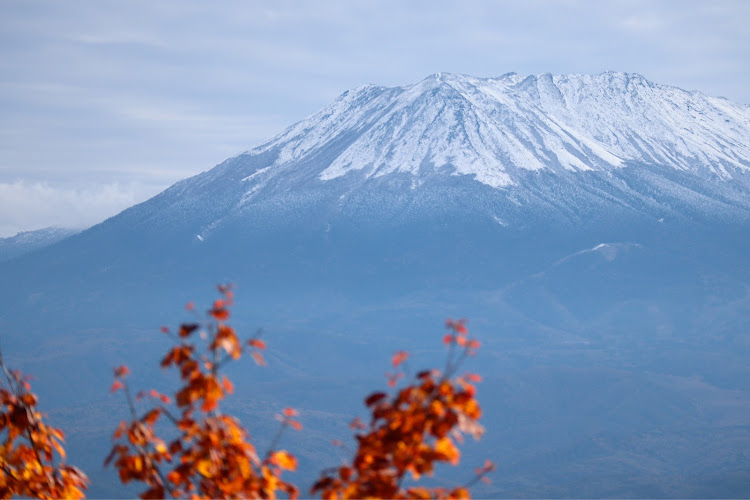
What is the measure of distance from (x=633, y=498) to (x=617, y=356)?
2030 inches

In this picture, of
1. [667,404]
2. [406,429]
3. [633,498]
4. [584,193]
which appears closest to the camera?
[406,429]

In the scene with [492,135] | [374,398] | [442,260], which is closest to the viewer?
[374,398]

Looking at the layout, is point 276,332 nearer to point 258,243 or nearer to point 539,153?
point 258,243

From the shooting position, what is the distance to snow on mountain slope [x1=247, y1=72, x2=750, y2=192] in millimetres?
169000

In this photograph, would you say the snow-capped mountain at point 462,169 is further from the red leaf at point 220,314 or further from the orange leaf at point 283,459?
the red leaf at point 220,314

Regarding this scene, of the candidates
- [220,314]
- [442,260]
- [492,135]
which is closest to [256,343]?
[220,314]

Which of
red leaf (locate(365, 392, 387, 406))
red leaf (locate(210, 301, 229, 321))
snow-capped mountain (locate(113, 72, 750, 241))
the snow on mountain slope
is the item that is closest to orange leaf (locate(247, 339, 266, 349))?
red leaf (locate(210, 301, 229, 321))

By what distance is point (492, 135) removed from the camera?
172250 mm

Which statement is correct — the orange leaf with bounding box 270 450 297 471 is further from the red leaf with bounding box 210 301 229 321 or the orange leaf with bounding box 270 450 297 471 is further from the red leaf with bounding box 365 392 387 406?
the red leaf with bounding box 210 301 229 321

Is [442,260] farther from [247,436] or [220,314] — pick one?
[220,314]

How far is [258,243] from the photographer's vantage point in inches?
6801

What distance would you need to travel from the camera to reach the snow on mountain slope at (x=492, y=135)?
169000mm

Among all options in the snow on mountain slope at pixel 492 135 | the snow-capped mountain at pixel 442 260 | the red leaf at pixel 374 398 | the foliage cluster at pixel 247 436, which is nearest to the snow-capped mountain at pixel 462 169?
the snow on mountain slope at pixel 492 135

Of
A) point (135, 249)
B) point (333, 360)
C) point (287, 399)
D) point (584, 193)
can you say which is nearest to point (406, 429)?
point (287, 399)
